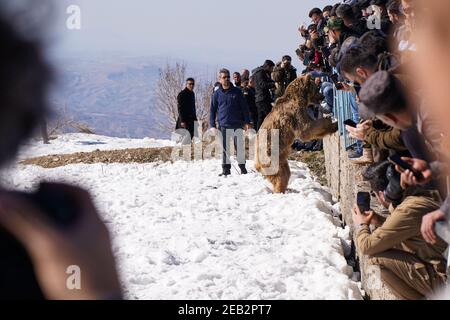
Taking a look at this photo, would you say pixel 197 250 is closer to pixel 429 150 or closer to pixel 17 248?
pixel 429 150

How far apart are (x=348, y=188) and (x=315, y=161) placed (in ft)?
16.8

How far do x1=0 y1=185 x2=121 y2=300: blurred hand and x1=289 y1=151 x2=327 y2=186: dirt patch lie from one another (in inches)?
388

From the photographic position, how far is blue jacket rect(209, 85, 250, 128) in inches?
430

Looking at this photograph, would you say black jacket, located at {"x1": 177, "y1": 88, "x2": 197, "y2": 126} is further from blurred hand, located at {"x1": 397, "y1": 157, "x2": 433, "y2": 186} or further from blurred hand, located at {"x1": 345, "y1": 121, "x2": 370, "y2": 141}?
blurred hand, located at {"x1": 397, "y1": 157, "x2": 433, "y2": 186}

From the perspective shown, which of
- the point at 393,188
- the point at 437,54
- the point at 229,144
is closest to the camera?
the point at 437,54

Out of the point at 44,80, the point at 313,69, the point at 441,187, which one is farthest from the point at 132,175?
the point at 44,80

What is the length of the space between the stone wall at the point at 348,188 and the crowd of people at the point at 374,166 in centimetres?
21

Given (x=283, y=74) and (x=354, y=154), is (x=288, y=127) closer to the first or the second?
(x=354, y=154)

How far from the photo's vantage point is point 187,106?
1351 centimetres

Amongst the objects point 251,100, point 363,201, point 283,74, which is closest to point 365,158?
point 363,201

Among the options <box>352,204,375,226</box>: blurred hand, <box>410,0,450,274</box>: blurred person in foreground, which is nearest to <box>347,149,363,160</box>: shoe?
<box>352,204,375,226</box>: blurred hand

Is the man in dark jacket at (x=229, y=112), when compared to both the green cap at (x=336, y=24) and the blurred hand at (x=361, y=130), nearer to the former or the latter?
the green cap at (x=336, y=24)
